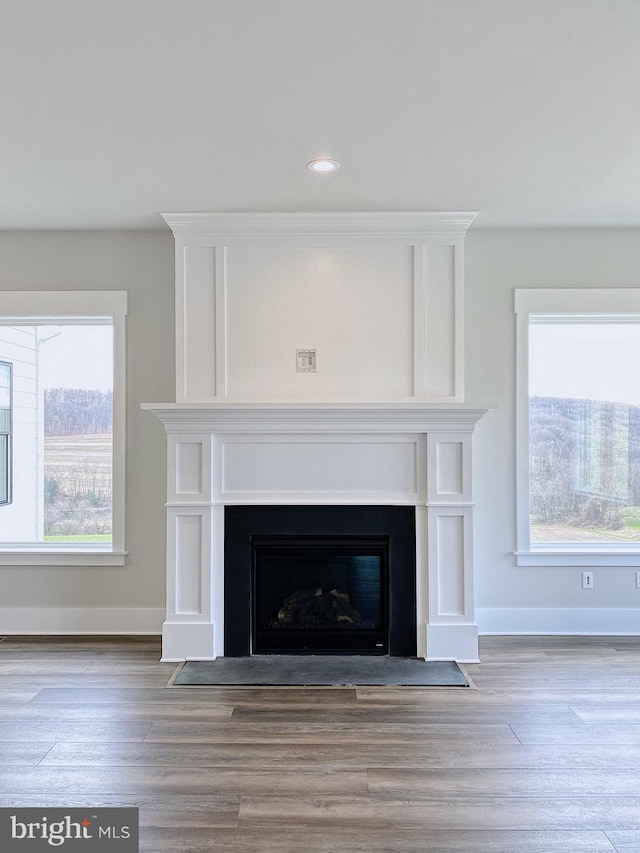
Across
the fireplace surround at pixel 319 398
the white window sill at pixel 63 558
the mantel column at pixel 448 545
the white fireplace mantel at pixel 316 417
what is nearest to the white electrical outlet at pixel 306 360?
the fireplace surround at pixel 319 398

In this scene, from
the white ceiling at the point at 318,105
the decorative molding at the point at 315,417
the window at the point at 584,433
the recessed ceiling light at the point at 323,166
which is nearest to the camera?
the white ceiling at the point at 318,105

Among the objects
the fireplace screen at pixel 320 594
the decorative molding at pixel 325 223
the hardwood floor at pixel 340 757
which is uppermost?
the decorative molding at pixel 325 223

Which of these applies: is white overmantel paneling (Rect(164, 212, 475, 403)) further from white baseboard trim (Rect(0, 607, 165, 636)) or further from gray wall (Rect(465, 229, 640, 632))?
white baseboard trim (Rect(0, 607, 165, 636))

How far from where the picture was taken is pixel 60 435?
14.5ft

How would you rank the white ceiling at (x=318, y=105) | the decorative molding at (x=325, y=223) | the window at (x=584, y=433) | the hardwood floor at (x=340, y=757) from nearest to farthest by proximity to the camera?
the white ceiling at (x=318, y=105) < the hardwood floor at (x=340, y=757) < the decorative molding at (x=325, y=223) < the window at (x=584, y=433)

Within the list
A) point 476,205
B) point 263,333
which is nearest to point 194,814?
point 263,333

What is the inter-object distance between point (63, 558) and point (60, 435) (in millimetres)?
827

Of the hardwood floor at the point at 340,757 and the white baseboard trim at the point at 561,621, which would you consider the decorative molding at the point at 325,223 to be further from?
the hardwood floor at the point at 340,757

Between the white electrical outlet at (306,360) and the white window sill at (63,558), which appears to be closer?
the white electrical outlet at (306,360)

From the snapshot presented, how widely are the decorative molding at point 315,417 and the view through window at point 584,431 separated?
87 centimetres

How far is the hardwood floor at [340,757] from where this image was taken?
2.17 meters

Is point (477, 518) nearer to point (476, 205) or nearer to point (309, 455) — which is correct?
point (309, 455)

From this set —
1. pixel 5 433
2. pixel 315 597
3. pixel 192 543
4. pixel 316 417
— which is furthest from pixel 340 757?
pixel 5 433

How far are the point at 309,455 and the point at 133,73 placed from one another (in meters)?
2.21
